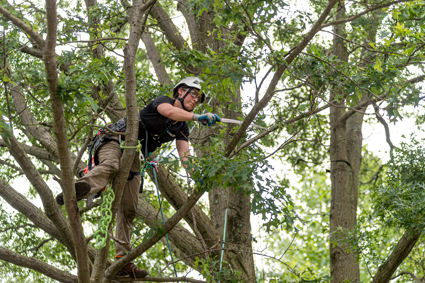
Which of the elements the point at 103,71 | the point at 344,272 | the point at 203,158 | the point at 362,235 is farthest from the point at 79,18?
the point at 344,272

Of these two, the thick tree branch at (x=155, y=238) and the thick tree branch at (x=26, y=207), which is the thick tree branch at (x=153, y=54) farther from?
the thick tree branch at (x=155, y=238)

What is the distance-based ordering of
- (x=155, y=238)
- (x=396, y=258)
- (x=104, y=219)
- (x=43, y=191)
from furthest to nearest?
1. (x=396, y=258)
2. (x=43, y=191)
3. (x=155, y=238)
4. (x=104, y=219)

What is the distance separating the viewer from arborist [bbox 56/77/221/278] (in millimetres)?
3675

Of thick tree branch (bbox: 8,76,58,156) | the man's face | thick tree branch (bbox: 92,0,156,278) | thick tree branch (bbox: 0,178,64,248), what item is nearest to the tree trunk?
the man's face

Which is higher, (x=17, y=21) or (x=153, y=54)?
(x=153, y=54)

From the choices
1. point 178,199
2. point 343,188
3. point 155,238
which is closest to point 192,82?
point 155,238

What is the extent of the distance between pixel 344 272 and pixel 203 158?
3.20 metres

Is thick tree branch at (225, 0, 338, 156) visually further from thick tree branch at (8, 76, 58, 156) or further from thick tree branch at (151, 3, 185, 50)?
thick tree branch at (151, 3, 185, 50)

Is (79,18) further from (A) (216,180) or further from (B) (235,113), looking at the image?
(A) (216,180)

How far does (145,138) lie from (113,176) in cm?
59

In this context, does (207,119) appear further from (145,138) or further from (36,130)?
(36,130)

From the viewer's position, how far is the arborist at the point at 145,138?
3.67 metres

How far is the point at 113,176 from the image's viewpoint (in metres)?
3.62

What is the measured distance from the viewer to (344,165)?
693 cm
